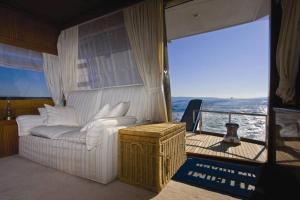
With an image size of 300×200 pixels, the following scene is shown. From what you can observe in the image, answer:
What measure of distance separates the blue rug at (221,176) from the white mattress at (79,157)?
2.42ft

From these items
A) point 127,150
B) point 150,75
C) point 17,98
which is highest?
point 150,75

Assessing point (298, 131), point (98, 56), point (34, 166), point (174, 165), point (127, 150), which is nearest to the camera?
point (298, 131)

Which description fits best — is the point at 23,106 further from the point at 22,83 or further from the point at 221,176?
the point at 221,176

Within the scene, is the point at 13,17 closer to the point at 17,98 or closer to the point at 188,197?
the point at 17,98

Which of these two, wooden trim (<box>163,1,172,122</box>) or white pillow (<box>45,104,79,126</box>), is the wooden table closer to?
white pillow (<box>45,104,79,126</box>)

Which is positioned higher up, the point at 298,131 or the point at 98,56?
the point at 98,56

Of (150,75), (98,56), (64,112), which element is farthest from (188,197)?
(98,56)

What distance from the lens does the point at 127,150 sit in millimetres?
1689

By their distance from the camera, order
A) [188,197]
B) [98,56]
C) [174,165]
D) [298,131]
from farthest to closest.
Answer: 1. [98,56]
2. [174,165]
3. [188,197]
4. [298,131]

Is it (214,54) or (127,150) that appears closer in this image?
(127,150)

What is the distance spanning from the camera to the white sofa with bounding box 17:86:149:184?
1.71 meters

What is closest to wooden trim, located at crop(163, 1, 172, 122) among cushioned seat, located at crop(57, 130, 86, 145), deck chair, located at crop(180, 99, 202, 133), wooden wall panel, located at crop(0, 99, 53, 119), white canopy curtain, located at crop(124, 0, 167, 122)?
white canopy curtain, located at crop(124, 0, 167, 122)

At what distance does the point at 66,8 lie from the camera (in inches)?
115

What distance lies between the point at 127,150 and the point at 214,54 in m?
10.4
